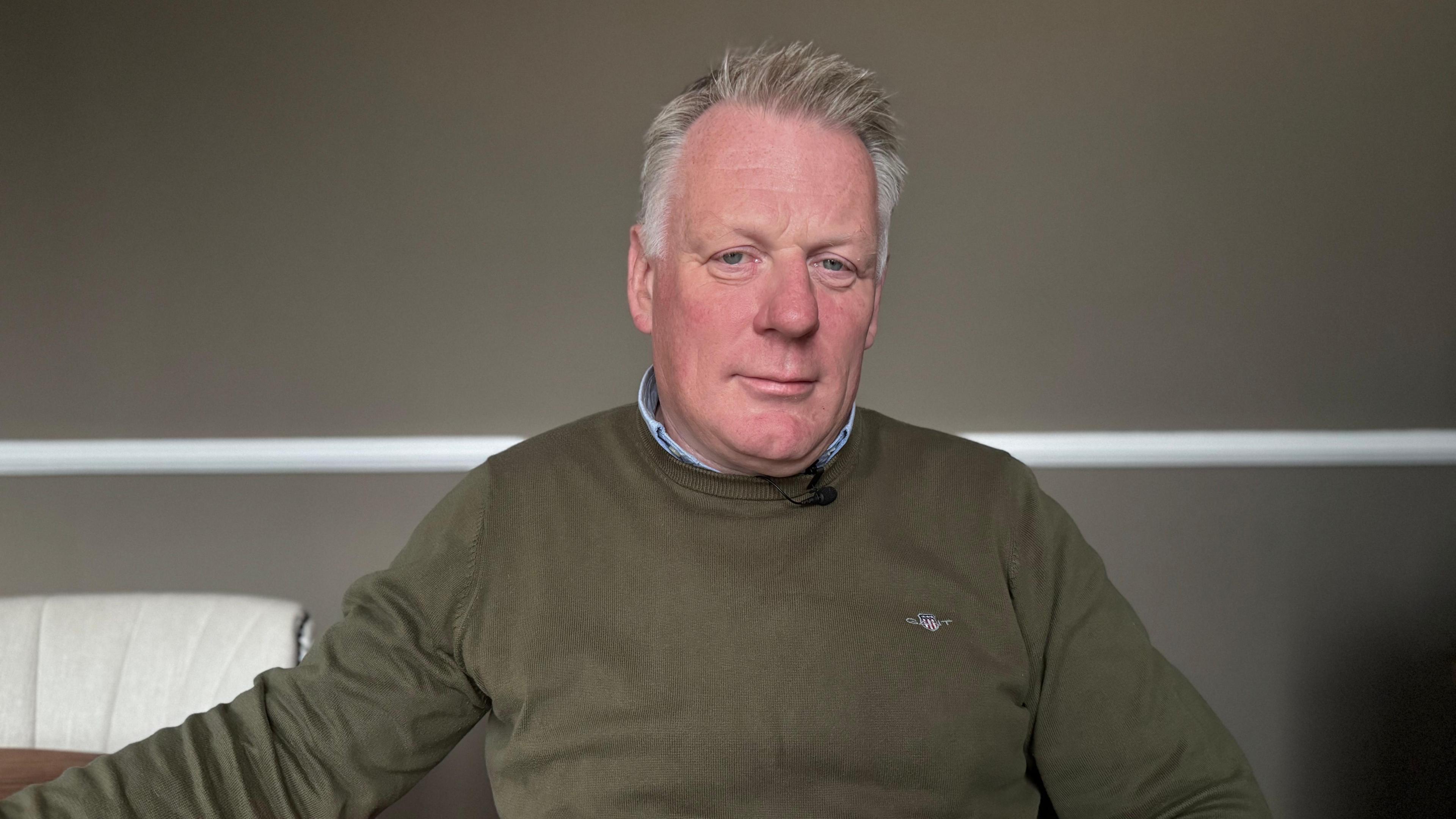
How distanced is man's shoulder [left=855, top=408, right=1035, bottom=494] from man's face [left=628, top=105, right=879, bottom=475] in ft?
0.37

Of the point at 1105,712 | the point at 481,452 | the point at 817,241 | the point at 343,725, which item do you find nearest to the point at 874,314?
the point at 817,241

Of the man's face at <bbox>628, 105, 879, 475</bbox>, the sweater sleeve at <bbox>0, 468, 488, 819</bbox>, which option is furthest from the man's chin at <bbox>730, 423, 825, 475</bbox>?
the sweater sleeve at <bbox>0, 468, 488, 819</bbox>

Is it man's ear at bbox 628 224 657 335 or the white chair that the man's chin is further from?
the white chair

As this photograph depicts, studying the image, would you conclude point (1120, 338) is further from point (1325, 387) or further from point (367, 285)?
point (367, 285)

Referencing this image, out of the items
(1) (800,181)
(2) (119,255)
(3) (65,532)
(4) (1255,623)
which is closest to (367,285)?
(2) (119,255)

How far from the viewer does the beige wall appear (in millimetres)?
2523

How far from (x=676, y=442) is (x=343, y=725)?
500 millimetres

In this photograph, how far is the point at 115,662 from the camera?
1643 mm

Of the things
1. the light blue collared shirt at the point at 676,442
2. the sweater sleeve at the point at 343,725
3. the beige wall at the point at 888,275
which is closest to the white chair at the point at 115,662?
the sweater sleeve at the point at 343,725

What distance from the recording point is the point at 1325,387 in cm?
258

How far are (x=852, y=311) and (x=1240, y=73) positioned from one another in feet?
5.54

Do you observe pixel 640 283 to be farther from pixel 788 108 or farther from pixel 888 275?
pixel 888 275

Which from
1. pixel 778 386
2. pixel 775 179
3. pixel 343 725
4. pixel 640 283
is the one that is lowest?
pixel 343 725

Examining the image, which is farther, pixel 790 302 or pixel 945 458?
pixel 945 458
